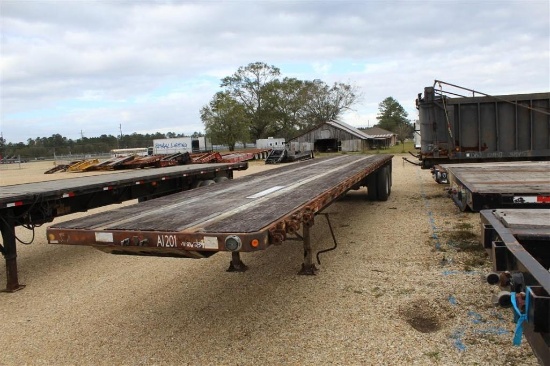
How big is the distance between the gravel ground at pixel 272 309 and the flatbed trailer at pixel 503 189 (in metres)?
0.79

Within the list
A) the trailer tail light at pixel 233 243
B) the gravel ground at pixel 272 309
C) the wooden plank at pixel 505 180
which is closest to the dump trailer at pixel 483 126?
the wooden plank at pixel 505 180

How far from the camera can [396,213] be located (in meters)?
9.58

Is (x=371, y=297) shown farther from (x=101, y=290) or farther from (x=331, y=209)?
(x=331, y=209)

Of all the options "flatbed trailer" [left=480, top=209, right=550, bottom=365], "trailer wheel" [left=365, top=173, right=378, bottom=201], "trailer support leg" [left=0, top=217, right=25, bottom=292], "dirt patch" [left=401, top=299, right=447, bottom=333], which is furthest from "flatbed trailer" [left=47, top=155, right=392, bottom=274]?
"trailer wheel" [left=365, top=173, right=378, bottom=201]

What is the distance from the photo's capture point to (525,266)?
2.46 m

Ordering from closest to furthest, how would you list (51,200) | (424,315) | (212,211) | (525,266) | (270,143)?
(525,266)
(424,315)
(212,211)
(51,200)
(270,143)

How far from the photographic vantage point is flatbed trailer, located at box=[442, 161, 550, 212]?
5113 millimetres

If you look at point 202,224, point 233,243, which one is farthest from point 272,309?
point 233,243

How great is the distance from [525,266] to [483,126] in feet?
33.5

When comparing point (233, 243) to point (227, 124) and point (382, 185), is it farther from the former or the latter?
point (227, 124)

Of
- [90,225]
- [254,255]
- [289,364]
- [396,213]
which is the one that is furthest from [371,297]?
[396,213]

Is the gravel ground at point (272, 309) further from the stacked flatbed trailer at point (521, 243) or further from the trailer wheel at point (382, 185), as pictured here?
the trailer wheel at point (382, 185)

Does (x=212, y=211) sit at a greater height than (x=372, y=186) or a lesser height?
greater

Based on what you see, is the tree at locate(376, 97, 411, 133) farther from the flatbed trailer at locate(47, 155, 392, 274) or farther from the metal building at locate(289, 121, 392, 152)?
the flatbed trailer at locate(47, 155, 392, 274)
